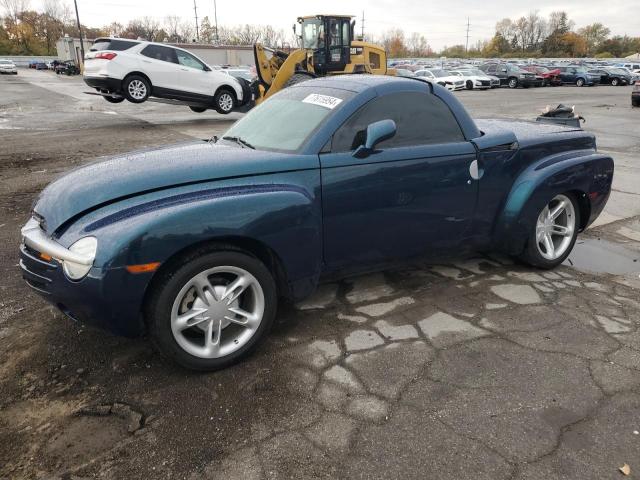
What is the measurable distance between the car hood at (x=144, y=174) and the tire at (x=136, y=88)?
459 inches

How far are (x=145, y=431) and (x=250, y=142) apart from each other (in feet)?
6.52

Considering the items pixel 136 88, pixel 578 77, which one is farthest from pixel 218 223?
pixel 578 77

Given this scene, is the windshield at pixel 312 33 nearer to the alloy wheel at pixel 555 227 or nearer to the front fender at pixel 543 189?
the front fender at pixel 543 189

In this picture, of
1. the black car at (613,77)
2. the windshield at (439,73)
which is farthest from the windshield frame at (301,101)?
the black car at (613,77)

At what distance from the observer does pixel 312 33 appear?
49.6 ft

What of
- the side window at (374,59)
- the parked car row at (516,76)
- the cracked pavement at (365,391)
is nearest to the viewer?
the cracked pavement at (365,391)

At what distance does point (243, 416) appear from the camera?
2.48 m

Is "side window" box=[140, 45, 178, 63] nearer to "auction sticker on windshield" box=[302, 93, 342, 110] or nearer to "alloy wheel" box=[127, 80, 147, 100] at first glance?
"alloy wheel" box=[127, 80, 147, 100]

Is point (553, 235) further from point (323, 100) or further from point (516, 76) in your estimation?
point (516, 76)

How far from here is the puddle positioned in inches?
175

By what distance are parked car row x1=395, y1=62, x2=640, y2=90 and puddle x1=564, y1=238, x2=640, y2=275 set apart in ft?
83.4

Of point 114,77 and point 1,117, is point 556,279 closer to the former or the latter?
point 114,77

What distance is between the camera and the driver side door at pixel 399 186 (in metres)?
3.14

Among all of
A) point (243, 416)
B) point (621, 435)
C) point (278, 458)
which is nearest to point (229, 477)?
point (278, 458)
